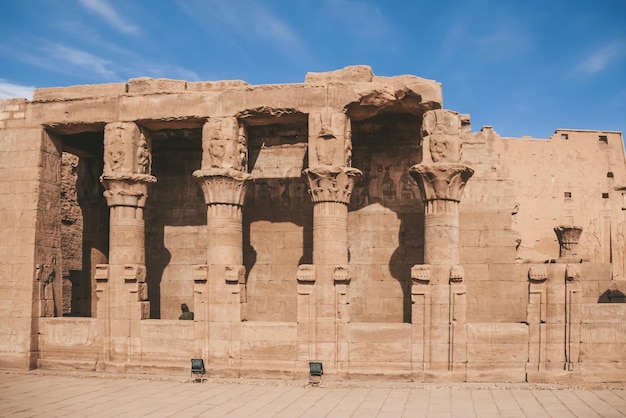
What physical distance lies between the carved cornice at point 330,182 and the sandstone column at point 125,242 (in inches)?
153

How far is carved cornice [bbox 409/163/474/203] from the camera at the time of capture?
11.6 metres

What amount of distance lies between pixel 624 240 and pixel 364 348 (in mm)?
26691

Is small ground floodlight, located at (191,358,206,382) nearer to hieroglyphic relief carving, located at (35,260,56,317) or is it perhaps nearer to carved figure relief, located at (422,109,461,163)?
hieroglyphic relief carving, located at (35,260,56,317)

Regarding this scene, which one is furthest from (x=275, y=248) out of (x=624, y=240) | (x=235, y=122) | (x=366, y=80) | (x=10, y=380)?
(x=624, y=240)

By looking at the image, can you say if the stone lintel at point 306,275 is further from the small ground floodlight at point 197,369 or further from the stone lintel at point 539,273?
the stone lintel at point 539,273

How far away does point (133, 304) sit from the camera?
12.7 metres

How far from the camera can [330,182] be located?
12180 millimetres

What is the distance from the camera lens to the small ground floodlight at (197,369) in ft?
37.9

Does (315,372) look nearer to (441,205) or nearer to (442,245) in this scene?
(442,245)

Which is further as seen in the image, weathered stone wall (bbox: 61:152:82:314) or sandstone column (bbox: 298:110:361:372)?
weathered stone wall (bbox: 61:152:82:314)

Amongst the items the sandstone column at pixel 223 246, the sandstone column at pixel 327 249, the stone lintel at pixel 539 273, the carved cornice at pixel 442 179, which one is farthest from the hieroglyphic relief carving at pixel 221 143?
the stone lintel at pixel 539 273

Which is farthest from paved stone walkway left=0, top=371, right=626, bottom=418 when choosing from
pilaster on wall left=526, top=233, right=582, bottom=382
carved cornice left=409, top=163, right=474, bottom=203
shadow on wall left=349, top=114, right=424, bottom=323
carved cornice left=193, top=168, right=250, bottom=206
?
carved cornice left=193, top=168, right=250, bottom=206

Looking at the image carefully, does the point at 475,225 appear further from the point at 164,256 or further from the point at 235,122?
the point at 164,256

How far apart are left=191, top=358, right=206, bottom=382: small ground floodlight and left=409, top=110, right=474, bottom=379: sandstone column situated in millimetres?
4261
